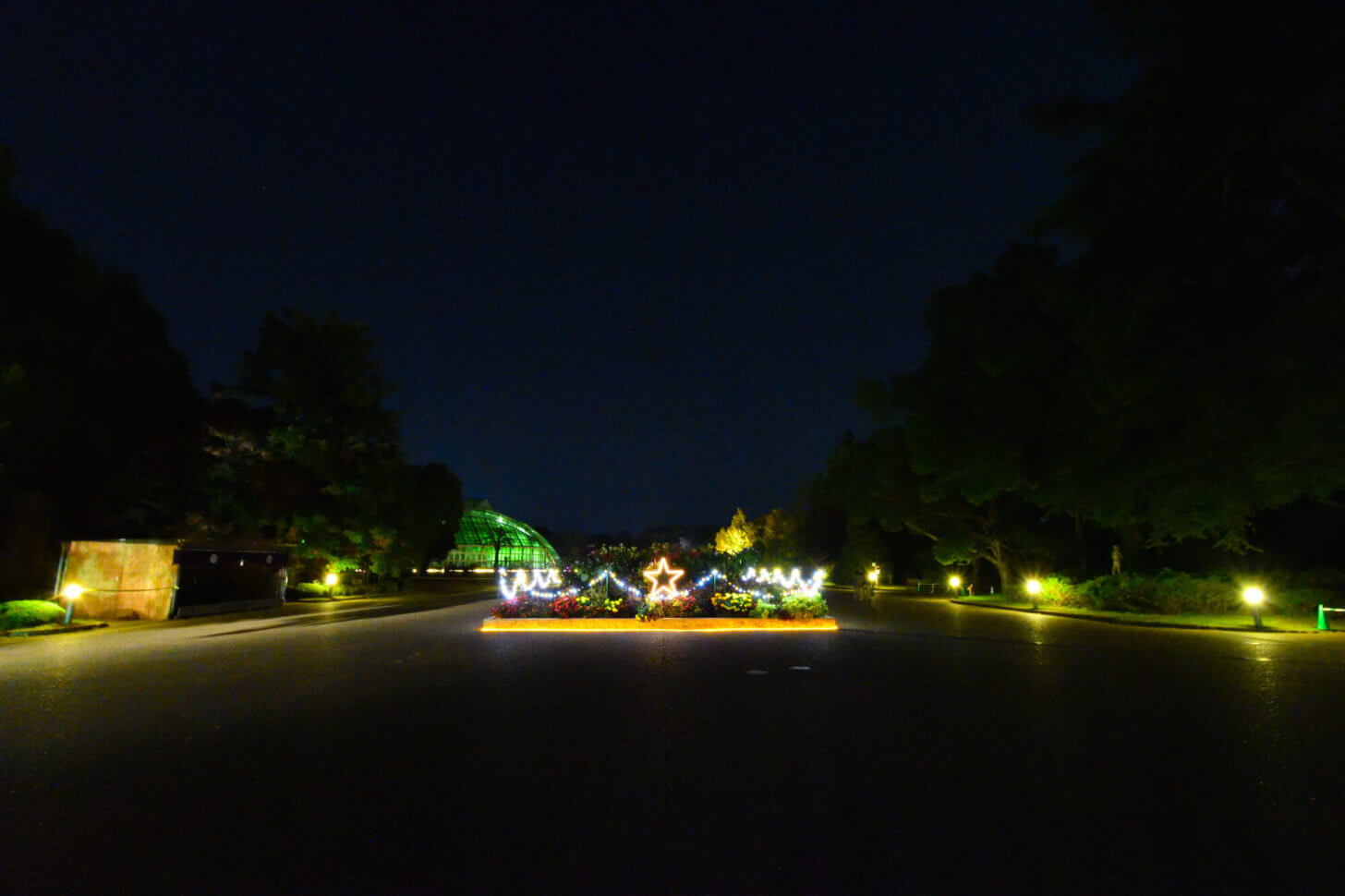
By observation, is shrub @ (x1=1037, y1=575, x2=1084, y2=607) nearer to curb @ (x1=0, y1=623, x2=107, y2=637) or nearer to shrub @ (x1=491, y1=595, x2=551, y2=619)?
Result: shrub @ (x1=491, y1=595, x2=551, y2=619)

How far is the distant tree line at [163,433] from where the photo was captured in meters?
23.2

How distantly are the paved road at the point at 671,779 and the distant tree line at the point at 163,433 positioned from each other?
1479 cm

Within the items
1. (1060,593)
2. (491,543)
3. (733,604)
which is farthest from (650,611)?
(491,543)

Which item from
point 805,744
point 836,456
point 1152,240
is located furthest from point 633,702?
point 836,456

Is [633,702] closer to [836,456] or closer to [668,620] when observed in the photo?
[668,620]

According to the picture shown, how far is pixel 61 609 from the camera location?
1934 centimetres

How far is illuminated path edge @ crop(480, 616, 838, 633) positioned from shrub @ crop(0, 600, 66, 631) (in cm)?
983

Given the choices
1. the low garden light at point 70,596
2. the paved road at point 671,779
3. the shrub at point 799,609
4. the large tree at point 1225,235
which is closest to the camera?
the paved road at point 671,779

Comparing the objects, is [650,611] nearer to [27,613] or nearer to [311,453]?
[27,613]

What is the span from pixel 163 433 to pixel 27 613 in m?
15.6

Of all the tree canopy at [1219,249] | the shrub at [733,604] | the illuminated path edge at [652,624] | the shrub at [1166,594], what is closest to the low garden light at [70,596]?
the illuminated path edge at [652,624]

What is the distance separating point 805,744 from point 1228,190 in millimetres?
10825

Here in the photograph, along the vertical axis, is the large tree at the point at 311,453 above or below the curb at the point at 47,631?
above

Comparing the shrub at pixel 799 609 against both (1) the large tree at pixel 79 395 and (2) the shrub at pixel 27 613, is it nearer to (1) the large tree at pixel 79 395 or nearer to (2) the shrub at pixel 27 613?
(2) the shrub at pixel 27 613
